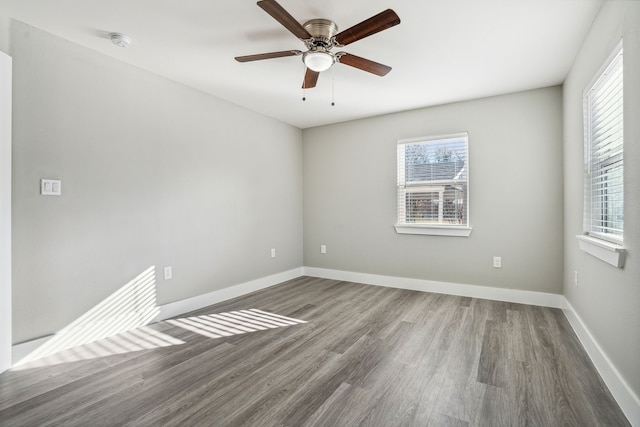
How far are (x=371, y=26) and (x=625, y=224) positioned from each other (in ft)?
5.83

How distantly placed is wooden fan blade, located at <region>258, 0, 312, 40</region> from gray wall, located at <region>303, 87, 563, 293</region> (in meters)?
2.54

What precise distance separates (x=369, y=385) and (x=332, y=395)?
0.81ft

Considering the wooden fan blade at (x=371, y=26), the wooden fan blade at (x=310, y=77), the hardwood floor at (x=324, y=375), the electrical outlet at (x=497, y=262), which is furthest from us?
the electrical outlet at (x=497, y=262)

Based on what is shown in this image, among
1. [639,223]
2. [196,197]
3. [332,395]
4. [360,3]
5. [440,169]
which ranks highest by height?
[360,3]

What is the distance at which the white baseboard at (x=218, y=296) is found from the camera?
3.11 metres

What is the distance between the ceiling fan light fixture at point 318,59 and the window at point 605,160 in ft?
5.48

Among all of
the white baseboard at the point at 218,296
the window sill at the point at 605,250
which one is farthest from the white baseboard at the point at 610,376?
the white baseboard at the point at 218,296

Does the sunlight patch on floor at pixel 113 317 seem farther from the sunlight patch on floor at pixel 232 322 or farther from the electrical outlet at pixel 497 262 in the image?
Result: the electrical outlet at pixel 497 262

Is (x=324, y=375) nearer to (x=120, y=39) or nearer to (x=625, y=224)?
(x=625, y=224)

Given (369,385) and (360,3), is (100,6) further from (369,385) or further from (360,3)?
(369,385)

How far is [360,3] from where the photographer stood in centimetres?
196

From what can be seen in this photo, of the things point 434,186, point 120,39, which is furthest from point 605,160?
point 120,39

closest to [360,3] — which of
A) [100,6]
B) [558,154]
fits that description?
[100,6]

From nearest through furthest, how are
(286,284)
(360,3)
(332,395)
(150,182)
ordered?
1. (332,395)
2. (360,3)
3. (150,182)
4. (286,284)
